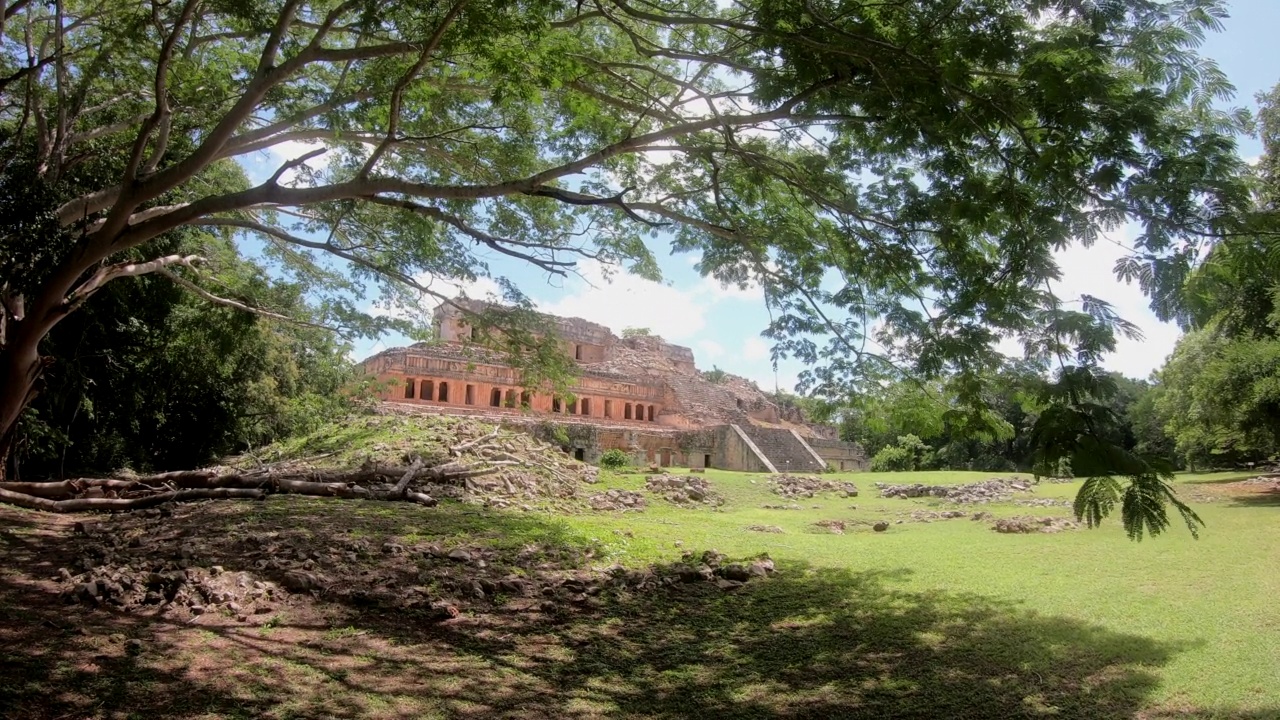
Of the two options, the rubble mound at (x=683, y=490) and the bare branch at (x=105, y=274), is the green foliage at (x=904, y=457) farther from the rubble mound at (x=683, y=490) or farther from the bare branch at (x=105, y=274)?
the bare branch at (x=105, y=274)

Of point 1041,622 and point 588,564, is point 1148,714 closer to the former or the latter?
point 1041,622

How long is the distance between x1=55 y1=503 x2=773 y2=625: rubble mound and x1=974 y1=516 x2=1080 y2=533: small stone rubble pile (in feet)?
15.6

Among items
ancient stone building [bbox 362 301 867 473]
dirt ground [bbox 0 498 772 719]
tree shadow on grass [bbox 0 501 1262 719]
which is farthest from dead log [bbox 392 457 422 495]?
ancient stone building [bbox 362 301 867 473]

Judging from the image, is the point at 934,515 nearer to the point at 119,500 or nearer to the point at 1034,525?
the point at 1034,525

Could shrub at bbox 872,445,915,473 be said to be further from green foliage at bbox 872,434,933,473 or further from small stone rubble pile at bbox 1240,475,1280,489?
small stone rubble pile at bbox 1240,475,1280,489

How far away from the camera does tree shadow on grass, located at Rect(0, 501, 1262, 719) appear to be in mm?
3729

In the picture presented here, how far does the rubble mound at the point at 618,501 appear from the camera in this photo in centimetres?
1336

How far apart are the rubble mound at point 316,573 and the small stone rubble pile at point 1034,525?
4.76 metres

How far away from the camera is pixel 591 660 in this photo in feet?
14.9

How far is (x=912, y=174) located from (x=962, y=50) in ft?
6.48

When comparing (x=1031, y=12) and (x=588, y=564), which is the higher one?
(x=1031, y=12)

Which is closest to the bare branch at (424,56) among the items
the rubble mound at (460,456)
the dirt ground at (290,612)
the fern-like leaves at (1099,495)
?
the dirt ground at (290,612)

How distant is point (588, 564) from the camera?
7.13m

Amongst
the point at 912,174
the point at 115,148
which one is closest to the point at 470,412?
the point at 115,148
